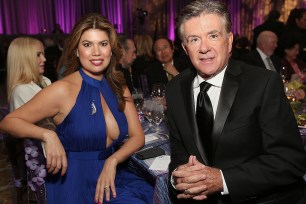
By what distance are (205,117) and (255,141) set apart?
0.24 metres

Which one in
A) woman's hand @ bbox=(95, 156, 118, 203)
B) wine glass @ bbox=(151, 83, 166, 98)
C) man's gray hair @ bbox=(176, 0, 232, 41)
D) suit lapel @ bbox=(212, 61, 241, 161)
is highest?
man's gray hair @ bbox=(176, 0, 232, 41)

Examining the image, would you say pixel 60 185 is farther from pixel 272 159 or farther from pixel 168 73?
pixel 168 73

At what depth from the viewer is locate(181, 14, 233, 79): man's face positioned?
1.49 meters

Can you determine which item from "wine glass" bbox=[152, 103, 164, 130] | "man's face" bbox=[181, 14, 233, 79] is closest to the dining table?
"wine glass" bbox=[152, 103, 164, 130]

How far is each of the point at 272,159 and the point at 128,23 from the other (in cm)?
1477

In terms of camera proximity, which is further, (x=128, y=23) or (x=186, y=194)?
(x=128, y=23)

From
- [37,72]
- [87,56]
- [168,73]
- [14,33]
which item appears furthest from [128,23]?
[87,56]

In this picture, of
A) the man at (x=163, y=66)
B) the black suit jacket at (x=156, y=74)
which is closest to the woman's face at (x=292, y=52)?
the man at (x=163, y=66)

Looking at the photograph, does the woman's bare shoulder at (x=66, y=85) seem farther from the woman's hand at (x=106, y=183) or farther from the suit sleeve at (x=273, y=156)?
the suit sleeve at (x=273, y=156)

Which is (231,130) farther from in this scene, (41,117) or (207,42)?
(41,117)

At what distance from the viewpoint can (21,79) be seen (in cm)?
304

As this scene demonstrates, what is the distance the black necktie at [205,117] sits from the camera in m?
1.56

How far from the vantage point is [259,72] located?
1.51 meters

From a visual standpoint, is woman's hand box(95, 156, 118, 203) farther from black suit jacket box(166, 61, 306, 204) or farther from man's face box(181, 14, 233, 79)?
man's face box(181, 14, 233, 79)
